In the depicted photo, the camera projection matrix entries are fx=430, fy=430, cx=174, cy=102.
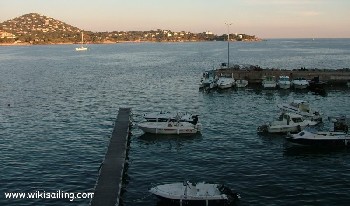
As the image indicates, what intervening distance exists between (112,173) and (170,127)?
20083 millimetres

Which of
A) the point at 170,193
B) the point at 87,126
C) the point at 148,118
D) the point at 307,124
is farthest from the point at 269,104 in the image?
the point at 170,193

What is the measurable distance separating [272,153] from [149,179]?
16.1 m

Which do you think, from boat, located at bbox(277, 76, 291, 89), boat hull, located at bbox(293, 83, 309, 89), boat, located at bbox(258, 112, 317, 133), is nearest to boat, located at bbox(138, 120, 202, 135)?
boat, located at bbox(258, 112, 317, 133)

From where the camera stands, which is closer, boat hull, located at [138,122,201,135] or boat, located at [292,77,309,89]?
boat hull, located at [138,122,201,135]

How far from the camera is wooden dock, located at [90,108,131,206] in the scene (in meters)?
34.0

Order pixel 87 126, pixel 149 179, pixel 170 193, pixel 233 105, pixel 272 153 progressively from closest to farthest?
pixel 170 193, pixel 149 179, pixel 272 153, pixel 87 126, pixel 233 105

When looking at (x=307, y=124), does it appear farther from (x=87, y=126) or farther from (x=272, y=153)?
(x=87, y=126)

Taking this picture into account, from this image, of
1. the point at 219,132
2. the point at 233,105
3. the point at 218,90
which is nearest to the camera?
the point at 219,132

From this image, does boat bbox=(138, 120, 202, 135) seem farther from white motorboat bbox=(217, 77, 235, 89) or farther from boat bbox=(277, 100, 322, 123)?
white motorboat bbox=(217, 77, 235, 89)

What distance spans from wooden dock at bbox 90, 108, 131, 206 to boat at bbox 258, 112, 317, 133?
62.7 ft

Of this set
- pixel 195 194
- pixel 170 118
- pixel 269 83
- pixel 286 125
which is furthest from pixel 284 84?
pixel 195 194

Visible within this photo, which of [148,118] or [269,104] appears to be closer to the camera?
[148,118]

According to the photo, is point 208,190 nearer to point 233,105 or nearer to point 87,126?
point 87,126

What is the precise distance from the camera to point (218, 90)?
328 feet
